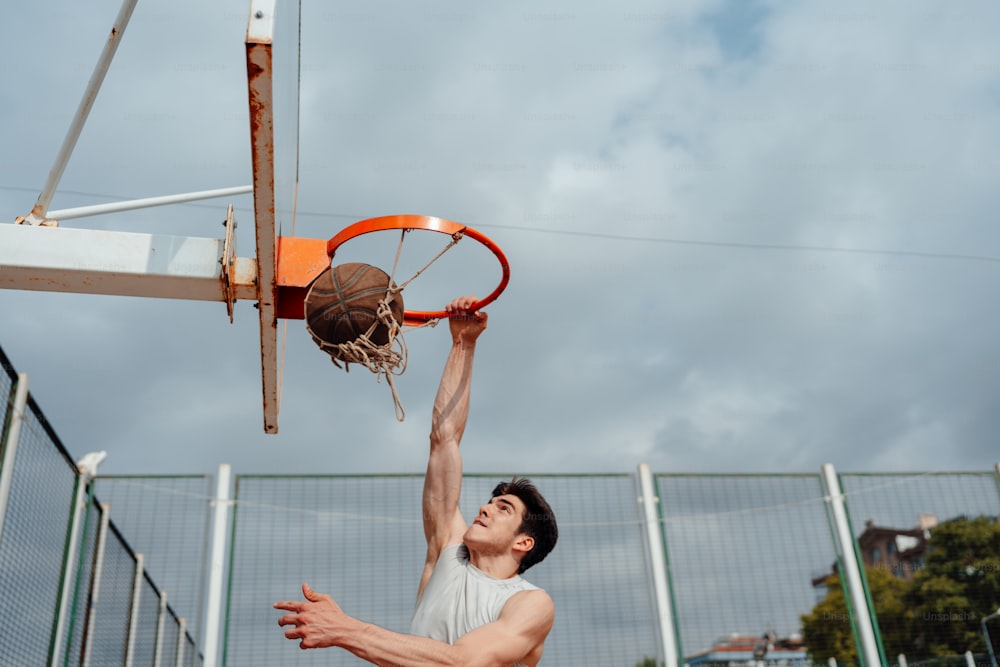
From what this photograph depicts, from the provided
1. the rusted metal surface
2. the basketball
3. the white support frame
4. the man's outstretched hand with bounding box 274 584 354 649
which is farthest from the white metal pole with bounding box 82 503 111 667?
the man's outstretched hand with bounding box 274 584 354 649

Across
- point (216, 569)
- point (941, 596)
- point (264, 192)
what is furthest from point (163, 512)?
point (941, 596)

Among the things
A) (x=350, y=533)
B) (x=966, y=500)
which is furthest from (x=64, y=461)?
(x=966, y=500)

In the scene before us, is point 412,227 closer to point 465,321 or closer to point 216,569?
point 465,321

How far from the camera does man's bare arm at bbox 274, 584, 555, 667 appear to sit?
253 cm

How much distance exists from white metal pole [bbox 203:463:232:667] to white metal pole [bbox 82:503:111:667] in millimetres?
818

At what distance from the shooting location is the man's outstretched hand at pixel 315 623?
250cm

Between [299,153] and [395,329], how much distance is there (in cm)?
145

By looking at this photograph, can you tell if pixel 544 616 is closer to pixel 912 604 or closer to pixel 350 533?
pixel 350 533

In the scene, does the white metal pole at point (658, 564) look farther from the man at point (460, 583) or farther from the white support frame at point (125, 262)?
the white support frame at point (125, 262)

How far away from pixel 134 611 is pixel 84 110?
201 inches

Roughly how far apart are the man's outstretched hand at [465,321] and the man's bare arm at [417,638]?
132 cm

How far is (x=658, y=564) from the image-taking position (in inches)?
283

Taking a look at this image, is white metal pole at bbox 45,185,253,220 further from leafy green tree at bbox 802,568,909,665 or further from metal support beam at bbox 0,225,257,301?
leafy green tree at bbox 802,568,909,665

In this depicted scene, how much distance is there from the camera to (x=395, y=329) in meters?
3.94
